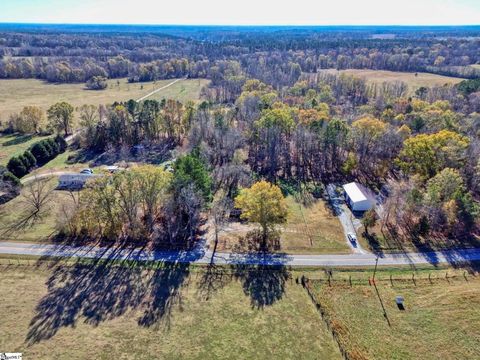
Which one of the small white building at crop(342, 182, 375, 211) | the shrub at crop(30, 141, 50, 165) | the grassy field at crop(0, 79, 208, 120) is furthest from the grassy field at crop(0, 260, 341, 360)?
the grassy field at crop(0, 79, 208, 120)

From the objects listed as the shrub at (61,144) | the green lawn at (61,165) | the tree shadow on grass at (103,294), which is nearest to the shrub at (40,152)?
the green lawn at (61,165)

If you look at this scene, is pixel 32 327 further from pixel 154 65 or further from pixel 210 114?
pixel 154 65

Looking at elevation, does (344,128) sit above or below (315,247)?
above

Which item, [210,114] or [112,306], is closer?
[112,306]

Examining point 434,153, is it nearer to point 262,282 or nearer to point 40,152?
point 262,282

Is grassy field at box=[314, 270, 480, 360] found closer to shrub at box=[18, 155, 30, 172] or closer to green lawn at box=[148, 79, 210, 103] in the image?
shrub at box=[18, 155, 30, 172]

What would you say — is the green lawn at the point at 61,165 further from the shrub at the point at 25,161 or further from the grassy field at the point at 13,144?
the grassy field at the point at 13,144

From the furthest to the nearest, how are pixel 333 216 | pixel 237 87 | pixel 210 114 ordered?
pixel 237 87 < pixel 210 114 < pixel 333 216

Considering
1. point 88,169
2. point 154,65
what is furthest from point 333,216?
point 154,65
